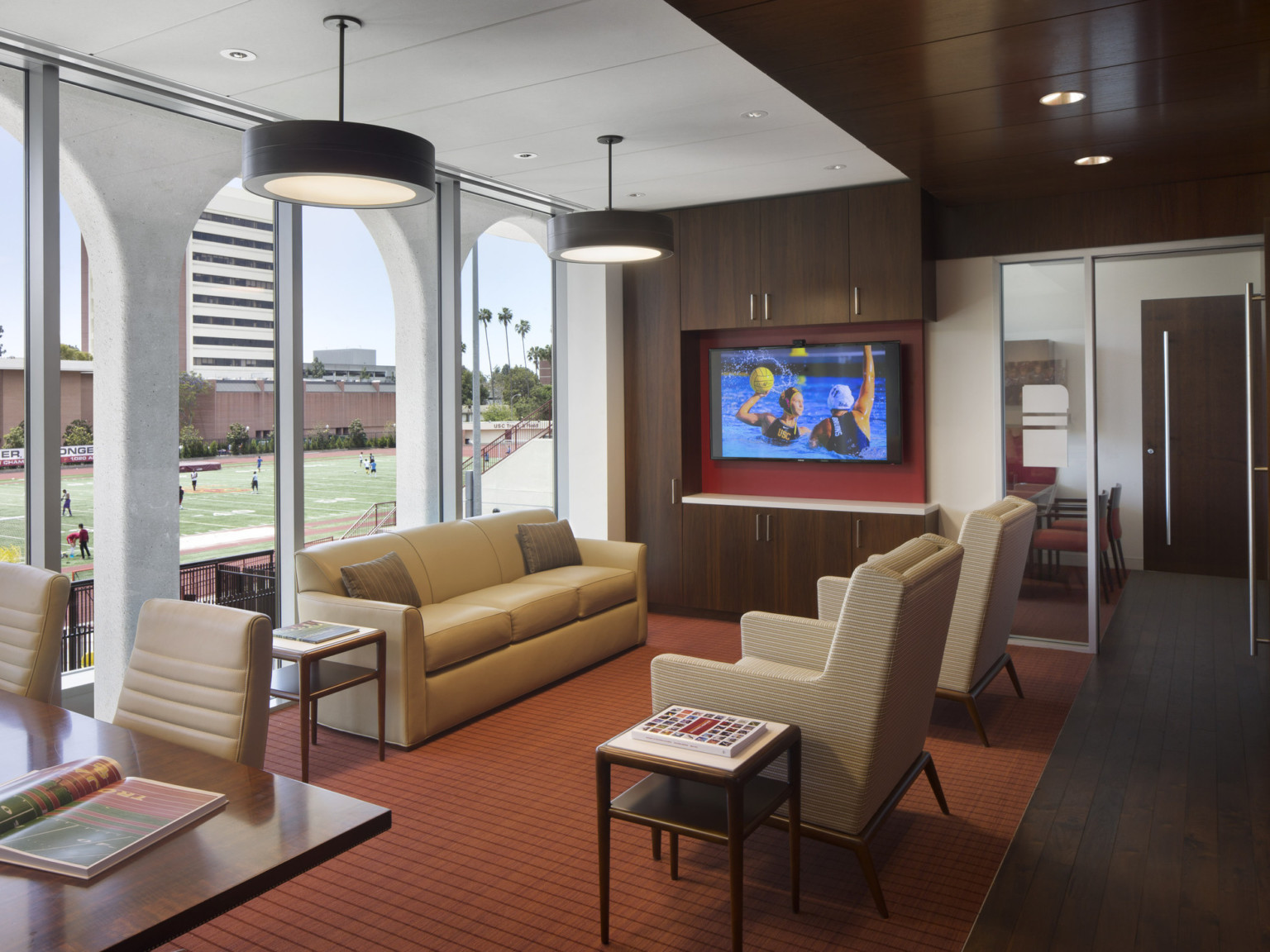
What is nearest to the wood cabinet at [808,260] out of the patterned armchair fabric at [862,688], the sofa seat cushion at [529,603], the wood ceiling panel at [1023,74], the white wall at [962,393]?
the white wall at [962,393]

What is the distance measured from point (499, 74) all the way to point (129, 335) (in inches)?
79.6

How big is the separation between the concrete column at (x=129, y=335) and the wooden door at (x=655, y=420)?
3256 mm

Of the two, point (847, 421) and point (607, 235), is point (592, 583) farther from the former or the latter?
point (847, 421)

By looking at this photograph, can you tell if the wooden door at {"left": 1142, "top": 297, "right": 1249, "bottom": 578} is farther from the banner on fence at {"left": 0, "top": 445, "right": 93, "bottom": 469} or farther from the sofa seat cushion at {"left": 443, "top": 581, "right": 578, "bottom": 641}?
the banner on fence at {"left": 0, "top": 445, "right": 93, "bottom": 469}

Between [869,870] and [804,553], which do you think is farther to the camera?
[804,553]

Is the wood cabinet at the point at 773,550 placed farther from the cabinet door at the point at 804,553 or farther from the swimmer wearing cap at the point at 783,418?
the swimmer wearing cap at the point at 783,418

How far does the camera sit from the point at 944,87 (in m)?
3.57

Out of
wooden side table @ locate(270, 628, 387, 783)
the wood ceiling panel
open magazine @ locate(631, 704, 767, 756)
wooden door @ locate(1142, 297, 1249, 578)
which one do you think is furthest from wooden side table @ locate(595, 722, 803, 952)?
wooden door @ locate(1142, 297, 1249, 578)

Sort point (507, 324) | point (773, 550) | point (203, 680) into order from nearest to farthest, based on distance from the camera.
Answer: point (203, 680)
point (773, 550)
point (507, 324)

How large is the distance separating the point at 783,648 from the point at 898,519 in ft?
8.52

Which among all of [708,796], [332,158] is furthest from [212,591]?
[708,796]

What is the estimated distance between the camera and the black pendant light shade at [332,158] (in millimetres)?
2988

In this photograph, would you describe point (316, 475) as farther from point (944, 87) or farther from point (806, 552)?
point (944, 87)

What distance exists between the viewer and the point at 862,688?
2574mm
